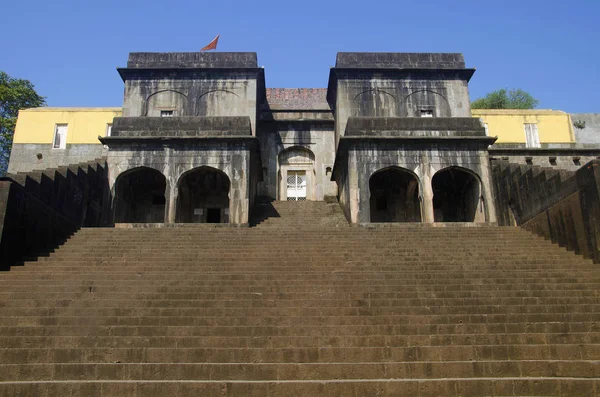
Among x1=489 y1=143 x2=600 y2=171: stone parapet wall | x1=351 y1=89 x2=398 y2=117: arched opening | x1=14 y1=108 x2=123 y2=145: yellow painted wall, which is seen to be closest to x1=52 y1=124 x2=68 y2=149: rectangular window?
x1=14 y1=108 x2=123 y2=145: yellow painted wall

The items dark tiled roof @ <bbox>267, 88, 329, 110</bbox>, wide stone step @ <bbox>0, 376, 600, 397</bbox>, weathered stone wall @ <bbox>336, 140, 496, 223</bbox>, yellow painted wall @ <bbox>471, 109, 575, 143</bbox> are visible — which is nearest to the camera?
wide stone step @ <bbox>0, 376, 600, 397</bbox>

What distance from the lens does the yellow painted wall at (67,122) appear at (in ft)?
96.5

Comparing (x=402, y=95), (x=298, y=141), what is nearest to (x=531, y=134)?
(x=402, y=95)

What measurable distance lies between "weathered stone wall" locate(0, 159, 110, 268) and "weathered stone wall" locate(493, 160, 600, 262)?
14957 millimetres

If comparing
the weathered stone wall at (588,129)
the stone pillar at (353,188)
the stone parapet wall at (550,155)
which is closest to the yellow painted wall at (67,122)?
the stone pillar at (353,188)

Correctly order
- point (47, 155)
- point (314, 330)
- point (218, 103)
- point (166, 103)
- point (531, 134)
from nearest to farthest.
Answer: point (314, 330)
point (166, 103)
point (218, 103)
point (47, 155)
point (531, 134)

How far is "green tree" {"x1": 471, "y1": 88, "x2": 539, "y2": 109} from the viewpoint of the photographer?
40656 millimetres

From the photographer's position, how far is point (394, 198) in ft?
74.7

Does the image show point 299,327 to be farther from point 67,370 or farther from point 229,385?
point 67,370

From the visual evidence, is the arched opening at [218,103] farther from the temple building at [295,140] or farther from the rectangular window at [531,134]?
the rectangular window at [531,134]

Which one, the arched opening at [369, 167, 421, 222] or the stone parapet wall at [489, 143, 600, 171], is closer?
the arched opening at [369, 167, 421, 222]

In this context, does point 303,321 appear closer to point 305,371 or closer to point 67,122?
point 305,371

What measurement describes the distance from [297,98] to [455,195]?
1166 cm

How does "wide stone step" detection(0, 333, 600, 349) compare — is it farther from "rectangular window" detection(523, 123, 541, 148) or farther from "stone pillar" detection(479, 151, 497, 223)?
"rectangular window" detection(523, 123, 541, 148)
